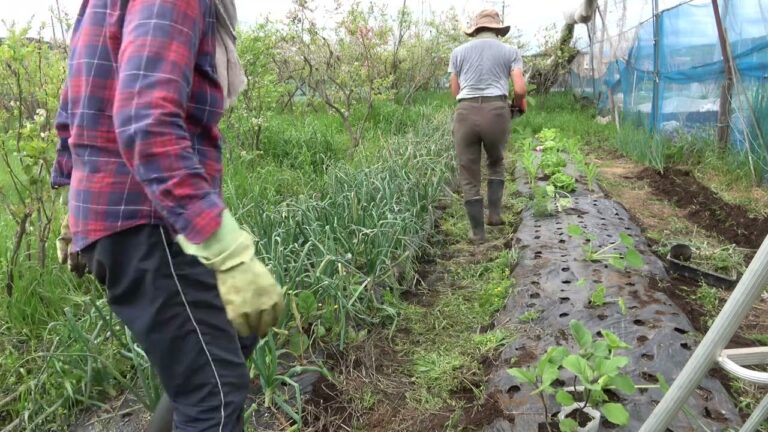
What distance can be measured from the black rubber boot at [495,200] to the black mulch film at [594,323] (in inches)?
25.3

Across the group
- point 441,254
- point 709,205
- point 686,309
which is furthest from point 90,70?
point 709,205

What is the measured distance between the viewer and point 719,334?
996 millimetres

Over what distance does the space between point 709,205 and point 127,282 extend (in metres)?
4.36

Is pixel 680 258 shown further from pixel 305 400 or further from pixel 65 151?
pixel 65 151

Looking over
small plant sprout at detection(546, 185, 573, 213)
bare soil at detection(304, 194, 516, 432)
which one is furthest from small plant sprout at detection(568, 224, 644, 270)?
small plant sprout at detection(546, 185, 573, 213)

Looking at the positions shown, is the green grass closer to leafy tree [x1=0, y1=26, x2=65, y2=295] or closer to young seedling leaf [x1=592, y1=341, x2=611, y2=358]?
young seedling leaf [x1=592, y1=341, x2=611, y2=358]

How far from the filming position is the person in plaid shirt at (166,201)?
3.43 ft

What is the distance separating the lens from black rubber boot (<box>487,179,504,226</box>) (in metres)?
4.21

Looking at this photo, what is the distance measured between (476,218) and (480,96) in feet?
2.63

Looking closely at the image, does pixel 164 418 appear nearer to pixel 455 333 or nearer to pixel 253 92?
pixel 455 333

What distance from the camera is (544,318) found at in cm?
248

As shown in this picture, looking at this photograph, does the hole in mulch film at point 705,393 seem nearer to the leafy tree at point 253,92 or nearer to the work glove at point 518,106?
the work glove at point 518,106

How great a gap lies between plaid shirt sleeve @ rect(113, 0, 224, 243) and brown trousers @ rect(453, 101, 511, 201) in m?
3.00

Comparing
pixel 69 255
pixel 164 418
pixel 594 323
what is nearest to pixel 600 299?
pixel 594 323
